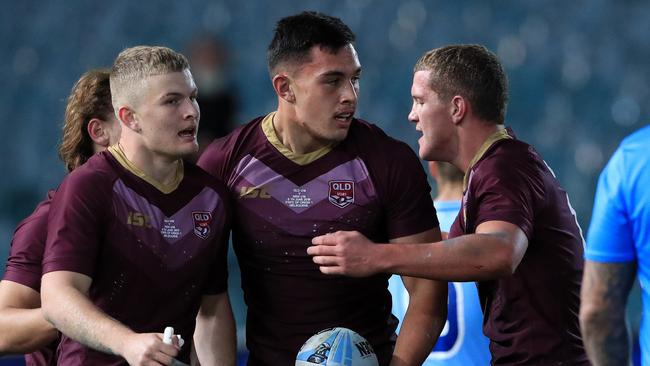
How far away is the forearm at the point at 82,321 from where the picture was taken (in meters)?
2.97

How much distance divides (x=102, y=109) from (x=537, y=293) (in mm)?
1671

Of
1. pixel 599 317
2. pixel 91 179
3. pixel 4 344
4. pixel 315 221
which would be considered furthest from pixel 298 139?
pixel 599 317

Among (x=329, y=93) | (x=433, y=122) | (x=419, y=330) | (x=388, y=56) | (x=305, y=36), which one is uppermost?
(x=388, y=56)

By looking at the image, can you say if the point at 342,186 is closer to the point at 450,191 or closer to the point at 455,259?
the point at 455,259

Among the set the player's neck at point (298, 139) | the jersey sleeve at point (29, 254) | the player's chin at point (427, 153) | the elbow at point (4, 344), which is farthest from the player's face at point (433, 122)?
the elbow at point (4, 344)

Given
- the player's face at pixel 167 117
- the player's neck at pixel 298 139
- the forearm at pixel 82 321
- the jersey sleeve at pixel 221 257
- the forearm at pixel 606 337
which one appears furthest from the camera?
the player's neck at pixel 298 139

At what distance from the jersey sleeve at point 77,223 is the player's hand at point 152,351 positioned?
0.38 metres

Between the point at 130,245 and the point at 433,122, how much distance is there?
111 centimetres

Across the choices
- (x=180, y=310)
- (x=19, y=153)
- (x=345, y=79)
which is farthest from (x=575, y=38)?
(x=180, y=310)

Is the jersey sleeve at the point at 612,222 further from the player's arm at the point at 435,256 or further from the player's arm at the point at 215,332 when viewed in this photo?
the player's arm at the point at 215,332

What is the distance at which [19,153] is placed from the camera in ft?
25.3

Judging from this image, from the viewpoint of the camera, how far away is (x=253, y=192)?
11.9 feet

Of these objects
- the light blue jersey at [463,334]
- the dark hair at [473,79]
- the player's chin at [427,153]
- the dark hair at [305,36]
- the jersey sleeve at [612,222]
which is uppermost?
the dark hair at [305,36]

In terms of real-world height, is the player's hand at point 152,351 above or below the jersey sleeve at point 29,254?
below
